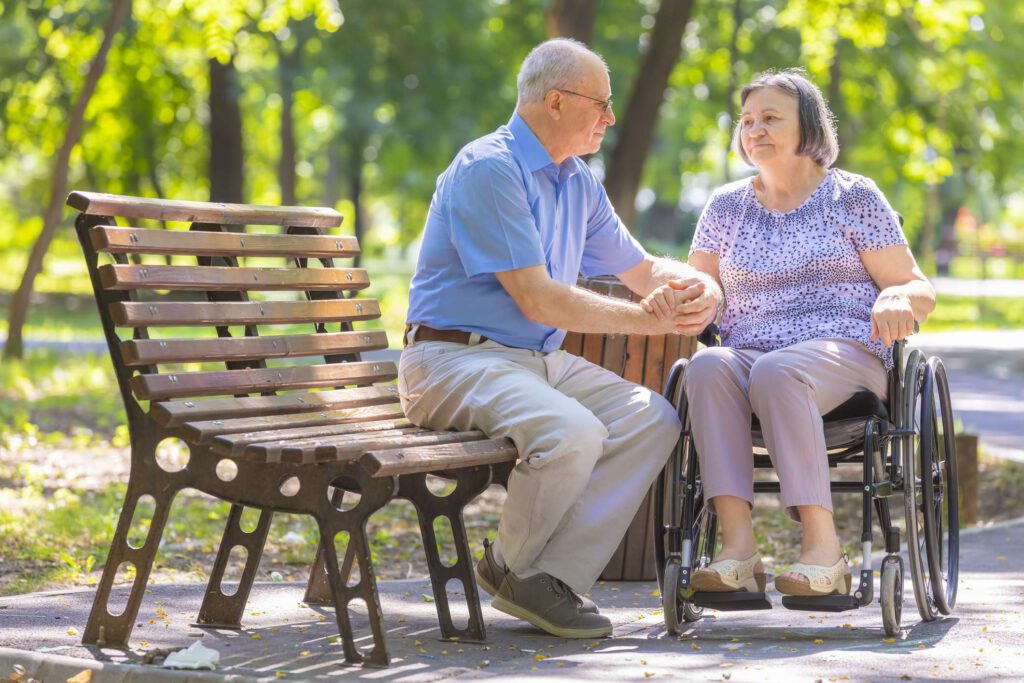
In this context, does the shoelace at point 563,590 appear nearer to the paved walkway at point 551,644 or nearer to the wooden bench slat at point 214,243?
the paved walkway at point 551,644

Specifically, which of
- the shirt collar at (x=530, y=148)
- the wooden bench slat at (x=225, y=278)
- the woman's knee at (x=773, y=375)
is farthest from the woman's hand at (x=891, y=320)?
the wooden bench slat at (x=225, y=278)

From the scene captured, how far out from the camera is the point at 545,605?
4.27 meters

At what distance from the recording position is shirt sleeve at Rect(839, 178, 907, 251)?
4.64 meters

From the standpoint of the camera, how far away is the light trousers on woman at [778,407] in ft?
13.8

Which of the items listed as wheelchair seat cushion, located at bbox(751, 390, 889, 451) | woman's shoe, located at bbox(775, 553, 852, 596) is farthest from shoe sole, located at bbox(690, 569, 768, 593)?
wheelchair seat cushion, located at bbox(751, 390, 889, 451)

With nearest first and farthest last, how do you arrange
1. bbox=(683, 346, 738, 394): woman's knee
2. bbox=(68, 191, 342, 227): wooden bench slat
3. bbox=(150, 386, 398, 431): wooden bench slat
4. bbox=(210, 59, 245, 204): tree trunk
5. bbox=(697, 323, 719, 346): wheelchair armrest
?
1. bbox=(150, 386, 398, 431): wooden bench slat
2. bbox=(68, 191, 342, 227): wooden bench slat
3. bbox=(683, 346, 738, 394): woman's knee
4. bbox=(697, 323, 719, 346): wheelchair armrest
5. bbox=(210, 59, 245, 204): tree trunk

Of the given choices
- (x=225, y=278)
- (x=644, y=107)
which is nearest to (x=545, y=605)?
(x=225, y=278)

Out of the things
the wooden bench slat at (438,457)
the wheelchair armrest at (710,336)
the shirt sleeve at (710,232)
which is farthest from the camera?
the shirt sleeve at (710,232)

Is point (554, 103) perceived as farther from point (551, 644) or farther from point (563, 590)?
point (551, 644)

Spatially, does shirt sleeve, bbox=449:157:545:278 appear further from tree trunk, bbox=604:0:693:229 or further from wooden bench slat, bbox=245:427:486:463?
tree trunk, bbox=604:0:693:229

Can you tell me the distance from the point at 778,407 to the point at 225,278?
163 centimetres

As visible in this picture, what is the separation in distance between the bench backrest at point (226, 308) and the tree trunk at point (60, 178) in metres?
7.98

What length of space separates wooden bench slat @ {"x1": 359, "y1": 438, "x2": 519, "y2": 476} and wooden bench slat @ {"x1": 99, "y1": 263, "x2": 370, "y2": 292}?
0.82 metres

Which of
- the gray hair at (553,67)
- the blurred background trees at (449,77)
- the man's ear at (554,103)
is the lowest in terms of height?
the man's ear at (554,103)
